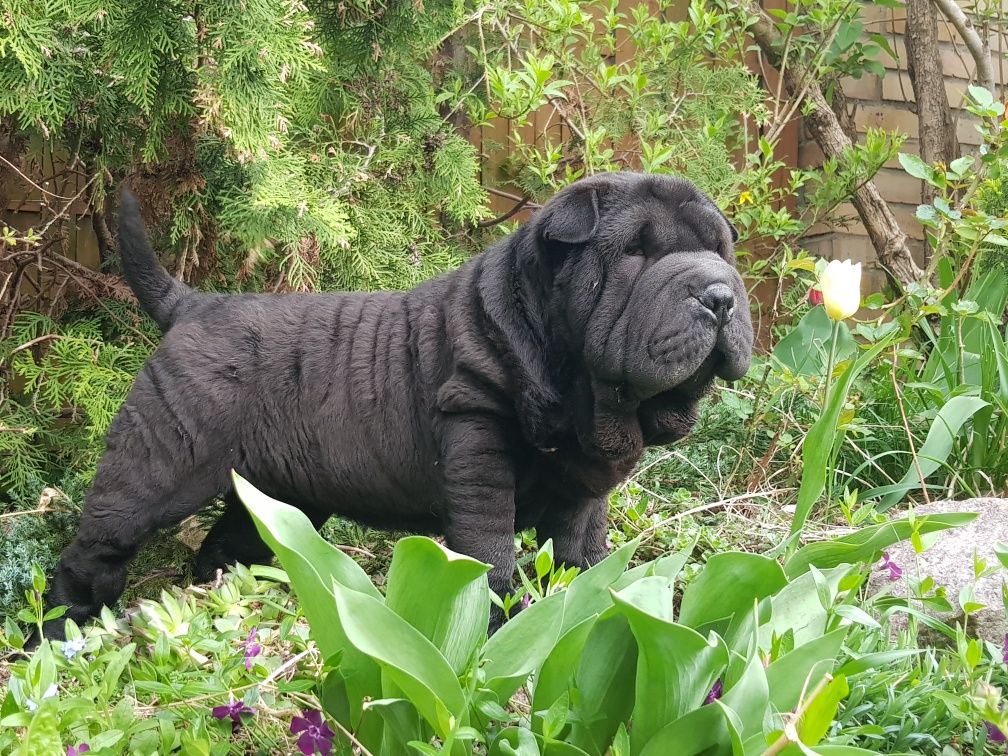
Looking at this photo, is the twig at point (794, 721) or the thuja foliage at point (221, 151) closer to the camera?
the twig at point (794, 721)

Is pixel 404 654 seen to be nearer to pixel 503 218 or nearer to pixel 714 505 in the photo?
pixel 714 505

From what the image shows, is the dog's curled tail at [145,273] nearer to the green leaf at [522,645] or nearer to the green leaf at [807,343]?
the green leaf at [522,645]

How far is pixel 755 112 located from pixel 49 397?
3.48 metres

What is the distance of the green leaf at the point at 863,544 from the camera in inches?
75.4

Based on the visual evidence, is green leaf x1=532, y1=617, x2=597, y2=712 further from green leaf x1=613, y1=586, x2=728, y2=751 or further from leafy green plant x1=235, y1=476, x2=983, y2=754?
green leaf x1=613, y1=586, x2=728, y2=751

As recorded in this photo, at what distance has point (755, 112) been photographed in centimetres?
486

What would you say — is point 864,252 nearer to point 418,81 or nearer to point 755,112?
point 755,112

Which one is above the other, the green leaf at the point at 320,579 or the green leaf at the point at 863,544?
the green leaf at the point at 320,579

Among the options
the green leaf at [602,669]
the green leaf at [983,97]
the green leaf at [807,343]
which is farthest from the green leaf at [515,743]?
the green leaf at [983,97]

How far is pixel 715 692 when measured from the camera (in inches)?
67.4

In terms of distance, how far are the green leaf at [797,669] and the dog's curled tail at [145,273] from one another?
2200 millimetres

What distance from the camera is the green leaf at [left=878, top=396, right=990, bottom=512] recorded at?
346 cm

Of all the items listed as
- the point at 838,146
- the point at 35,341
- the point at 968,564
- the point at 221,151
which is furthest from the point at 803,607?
the point at 838,146

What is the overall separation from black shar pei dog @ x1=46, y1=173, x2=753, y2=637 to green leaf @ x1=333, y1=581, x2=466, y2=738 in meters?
1.01
